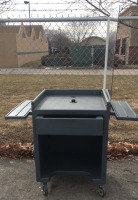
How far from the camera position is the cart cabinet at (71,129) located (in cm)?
181

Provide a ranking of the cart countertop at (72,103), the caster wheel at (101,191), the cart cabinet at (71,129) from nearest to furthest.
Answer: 1. the cart cabinet at (71,129)
2. the cart countertop at (72,103)
3. the caster wheel at (101,191)

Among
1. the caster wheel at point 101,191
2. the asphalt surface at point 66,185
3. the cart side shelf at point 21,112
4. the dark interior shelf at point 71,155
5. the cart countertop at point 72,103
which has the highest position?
the cart countertop at point 72,103

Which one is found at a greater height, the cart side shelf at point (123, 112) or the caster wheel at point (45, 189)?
the cart side shelf at point (123, 112)

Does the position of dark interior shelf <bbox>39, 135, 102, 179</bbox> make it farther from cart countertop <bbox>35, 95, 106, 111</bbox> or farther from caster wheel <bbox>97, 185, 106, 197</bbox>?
cart countertop <bbox>35, 95, 106, 111</bbox>

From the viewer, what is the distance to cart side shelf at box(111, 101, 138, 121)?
2037mm

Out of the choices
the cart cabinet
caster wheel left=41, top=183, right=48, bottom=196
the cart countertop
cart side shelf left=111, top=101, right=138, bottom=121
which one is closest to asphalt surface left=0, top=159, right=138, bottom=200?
caster wheel left=41, top=183, right=48, bottom=196

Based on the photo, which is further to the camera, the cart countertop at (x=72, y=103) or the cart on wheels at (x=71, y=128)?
the cart countertop at (x=72, y=103)

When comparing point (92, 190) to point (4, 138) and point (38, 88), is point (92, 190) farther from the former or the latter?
point (38, 88)

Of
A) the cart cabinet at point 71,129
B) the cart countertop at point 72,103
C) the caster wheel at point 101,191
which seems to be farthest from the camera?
the caster wheel at point 101,191

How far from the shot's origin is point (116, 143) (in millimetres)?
3145

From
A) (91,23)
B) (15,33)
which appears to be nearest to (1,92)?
(91,23)

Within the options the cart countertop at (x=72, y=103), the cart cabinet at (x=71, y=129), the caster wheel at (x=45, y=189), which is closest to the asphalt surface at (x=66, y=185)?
the caster wheel at (x=45, y=189)

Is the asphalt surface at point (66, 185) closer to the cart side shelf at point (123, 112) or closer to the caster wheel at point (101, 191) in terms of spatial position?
the caster wheel at point (101, 191)

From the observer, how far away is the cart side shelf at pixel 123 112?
204 cm
